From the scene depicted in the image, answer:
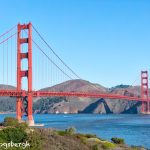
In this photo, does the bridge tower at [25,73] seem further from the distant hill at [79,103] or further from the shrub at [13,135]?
the distant hill at [79,103]

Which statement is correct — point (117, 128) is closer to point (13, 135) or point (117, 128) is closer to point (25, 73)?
point (25, 73)

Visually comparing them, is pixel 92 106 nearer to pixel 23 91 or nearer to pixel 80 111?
pixel 80 111

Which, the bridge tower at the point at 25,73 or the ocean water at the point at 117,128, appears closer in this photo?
the ocean water at the point at 117,128

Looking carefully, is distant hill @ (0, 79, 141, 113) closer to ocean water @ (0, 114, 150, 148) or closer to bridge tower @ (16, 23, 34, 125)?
ocean water @ (0, 114, 150, 148)

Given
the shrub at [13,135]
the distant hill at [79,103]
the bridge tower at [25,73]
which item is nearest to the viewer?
the shrub at [13,135]

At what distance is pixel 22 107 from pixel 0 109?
428 ft

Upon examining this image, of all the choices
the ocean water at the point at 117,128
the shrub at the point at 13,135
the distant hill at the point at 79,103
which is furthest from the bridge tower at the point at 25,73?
the distant hill at the point at 79,103

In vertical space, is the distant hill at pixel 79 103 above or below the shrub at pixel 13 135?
above

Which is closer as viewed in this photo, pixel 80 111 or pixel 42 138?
pixel 42 138

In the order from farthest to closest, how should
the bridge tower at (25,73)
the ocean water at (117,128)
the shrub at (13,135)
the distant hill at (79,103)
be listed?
the distant hill at (79,103) → the bridge tower at (25,73) → the ocean water at (117,128) → the shrub at (13,135)

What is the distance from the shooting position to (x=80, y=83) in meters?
192

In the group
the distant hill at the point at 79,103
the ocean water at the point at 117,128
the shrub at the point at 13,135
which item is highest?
the distant hill at the point at 79,103

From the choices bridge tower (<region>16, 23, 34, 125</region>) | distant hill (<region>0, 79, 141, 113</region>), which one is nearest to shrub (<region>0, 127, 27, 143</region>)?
bridge tower (<region>16, 23, 34, 125</region>)

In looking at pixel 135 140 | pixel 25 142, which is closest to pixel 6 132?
pixel 25 142
